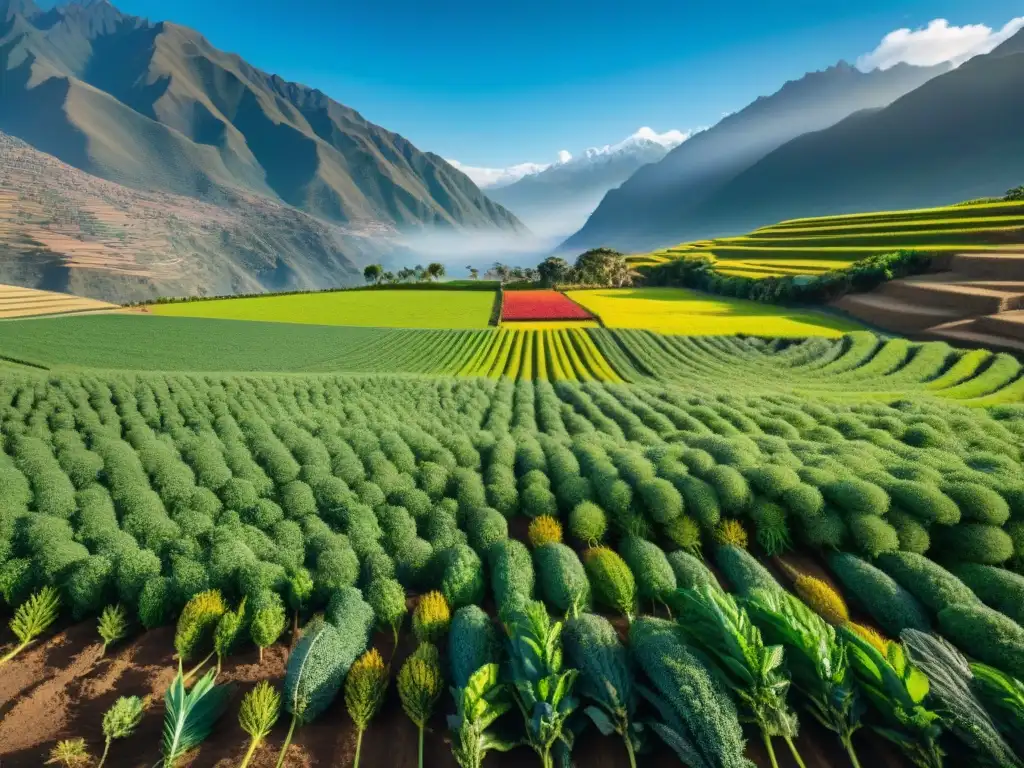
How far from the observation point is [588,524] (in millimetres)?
11453

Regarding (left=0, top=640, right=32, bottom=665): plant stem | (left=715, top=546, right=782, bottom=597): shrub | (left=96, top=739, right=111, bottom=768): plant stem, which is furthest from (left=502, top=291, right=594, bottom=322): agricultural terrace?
(left=96, top=739, right=111, bottom=768): plant stem

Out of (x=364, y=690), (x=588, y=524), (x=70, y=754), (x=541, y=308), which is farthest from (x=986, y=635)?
(x=541, y=308)

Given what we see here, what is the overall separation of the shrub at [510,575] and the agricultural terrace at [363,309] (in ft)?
173

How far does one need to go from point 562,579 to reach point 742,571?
4043 millimetres

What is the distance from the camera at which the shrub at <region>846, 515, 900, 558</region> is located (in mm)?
10445

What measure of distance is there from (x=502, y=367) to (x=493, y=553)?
29519mm

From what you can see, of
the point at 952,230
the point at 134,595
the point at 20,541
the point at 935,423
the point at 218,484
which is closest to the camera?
the point at 134,595

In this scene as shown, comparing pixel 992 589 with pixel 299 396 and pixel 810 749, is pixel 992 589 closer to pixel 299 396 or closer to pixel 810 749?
pixel 810 749

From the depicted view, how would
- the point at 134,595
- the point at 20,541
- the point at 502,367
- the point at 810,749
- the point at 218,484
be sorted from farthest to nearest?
the point at 502,367 → the point at 218,484 → the point at 20,541 → the point at 134,595 → the point at 810,749

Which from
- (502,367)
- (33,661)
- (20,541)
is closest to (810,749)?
(33,661)

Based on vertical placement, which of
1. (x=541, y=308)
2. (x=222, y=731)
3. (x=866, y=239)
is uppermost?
(x=866, y=239)

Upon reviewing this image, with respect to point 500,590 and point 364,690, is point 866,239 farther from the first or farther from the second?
point 364,690

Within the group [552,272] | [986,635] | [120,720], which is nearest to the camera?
[120,720]

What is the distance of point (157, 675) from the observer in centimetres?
827
